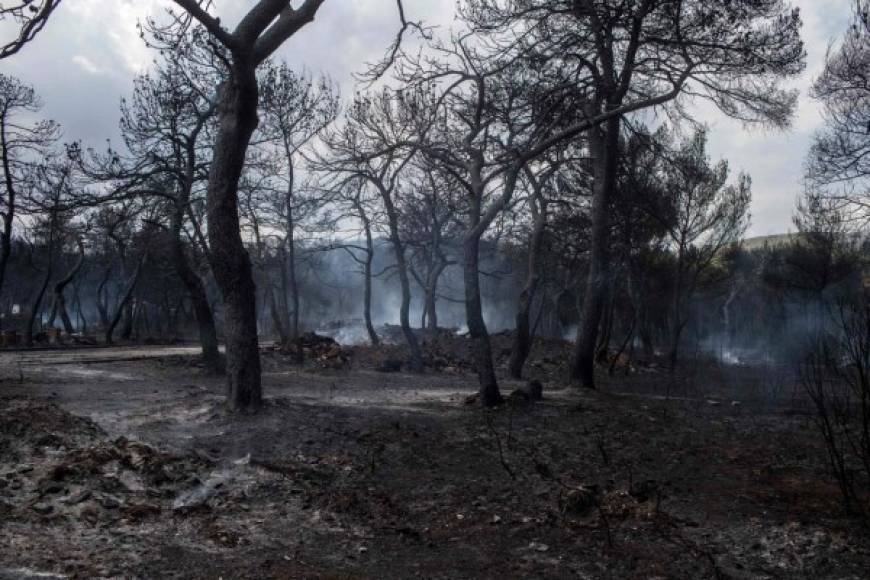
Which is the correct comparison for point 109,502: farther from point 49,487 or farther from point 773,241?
point 773,241

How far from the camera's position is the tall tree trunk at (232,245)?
30.0 feet

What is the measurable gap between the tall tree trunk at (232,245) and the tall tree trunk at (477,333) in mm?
3121

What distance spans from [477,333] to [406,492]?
4.13 meters

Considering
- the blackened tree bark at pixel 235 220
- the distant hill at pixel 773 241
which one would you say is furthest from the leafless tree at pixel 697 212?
the blackened tree bark at pixel 235 220

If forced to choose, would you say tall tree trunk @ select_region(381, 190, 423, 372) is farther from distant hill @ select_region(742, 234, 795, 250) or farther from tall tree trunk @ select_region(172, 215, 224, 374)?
distant hill @ select_region(742, 234, 795, 250)

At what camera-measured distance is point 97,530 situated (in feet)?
16.8

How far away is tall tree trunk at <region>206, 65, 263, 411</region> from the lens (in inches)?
360

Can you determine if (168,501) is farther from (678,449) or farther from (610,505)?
(678,449)

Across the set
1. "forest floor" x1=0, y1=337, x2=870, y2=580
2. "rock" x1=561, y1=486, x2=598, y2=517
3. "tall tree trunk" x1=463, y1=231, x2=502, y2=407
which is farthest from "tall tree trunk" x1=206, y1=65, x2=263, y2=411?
"rock" x1=561, y1=486, x2=598, y2=517

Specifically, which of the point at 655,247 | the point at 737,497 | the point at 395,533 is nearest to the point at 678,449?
the point at 737,497

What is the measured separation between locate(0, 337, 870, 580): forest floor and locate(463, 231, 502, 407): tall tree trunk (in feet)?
1.49

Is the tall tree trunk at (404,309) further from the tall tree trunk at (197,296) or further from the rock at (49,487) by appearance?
the rock at (49,487)

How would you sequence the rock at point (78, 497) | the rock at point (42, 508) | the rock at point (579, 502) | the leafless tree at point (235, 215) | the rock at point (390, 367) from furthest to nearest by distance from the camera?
the rock at point (390, 367)
the leafless tree at point (235, 215)
the rock at point (579, 502)
the rock at point (78, 497)
the rock at point (42, 508)

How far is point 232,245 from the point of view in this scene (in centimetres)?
925
